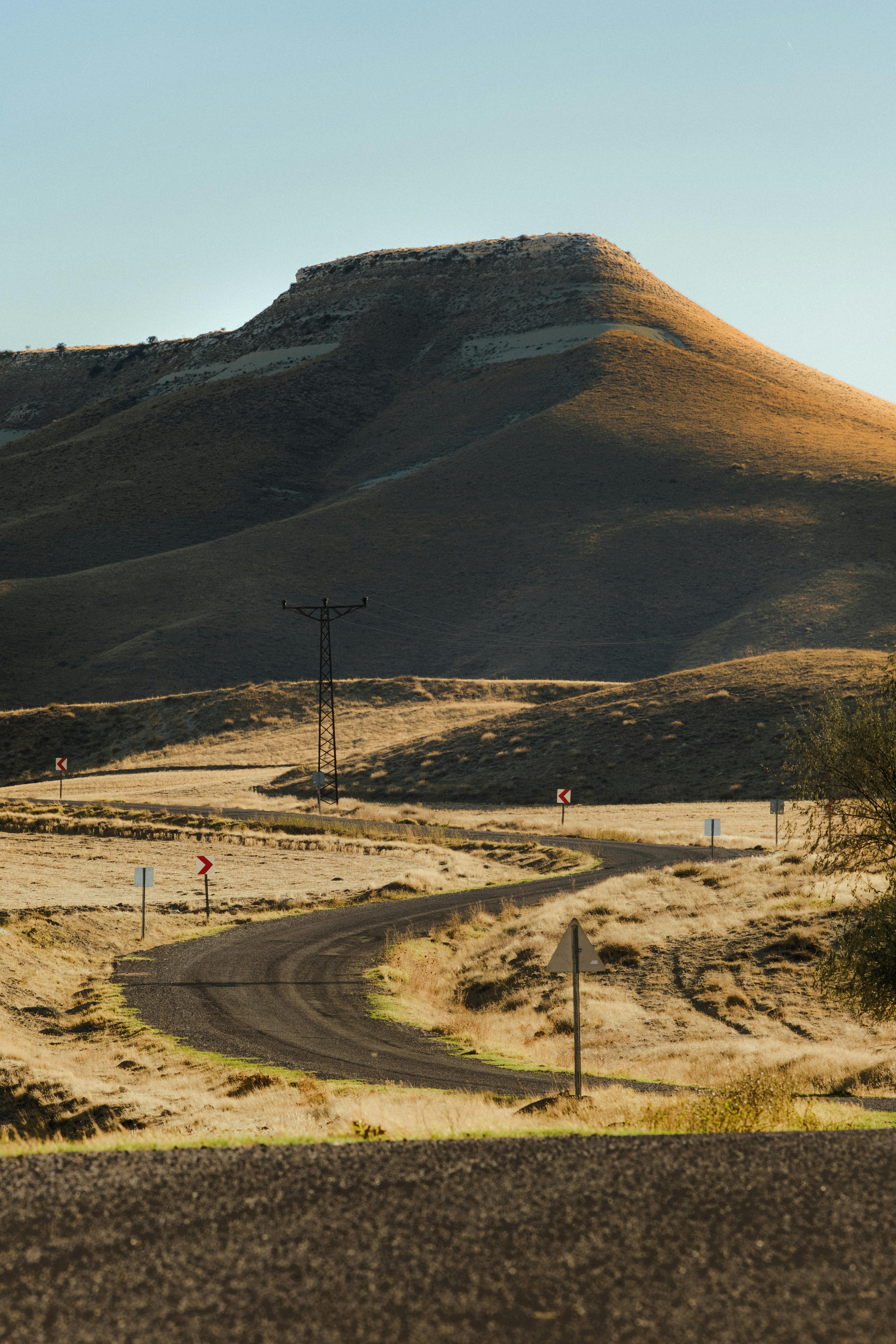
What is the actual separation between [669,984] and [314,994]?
8.26 metres

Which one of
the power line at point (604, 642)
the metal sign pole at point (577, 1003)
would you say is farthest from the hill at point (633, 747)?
the metal sign pole at point (577, 1003)

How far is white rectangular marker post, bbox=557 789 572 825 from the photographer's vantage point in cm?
5025

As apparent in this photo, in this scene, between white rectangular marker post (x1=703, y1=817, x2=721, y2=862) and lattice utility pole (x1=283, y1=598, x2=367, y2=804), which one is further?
lattice utility pole (x1=283, y1=598, x2=367, y2=804)

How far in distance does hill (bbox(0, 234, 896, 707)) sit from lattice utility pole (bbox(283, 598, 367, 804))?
1532 cm

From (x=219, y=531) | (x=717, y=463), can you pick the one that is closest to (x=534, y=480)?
(x=717, y=463)

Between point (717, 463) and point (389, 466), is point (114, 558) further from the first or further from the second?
point (717, 463)

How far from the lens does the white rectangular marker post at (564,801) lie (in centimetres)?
5025

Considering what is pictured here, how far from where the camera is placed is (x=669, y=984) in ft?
83.8

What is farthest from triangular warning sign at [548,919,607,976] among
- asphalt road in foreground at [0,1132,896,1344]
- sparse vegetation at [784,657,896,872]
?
sparse vegetation at [784,657,896,872]

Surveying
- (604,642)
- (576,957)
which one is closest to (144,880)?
(576,957)

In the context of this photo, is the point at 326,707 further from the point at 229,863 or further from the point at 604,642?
the point at 229,863

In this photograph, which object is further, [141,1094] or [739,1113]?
[141,1094]

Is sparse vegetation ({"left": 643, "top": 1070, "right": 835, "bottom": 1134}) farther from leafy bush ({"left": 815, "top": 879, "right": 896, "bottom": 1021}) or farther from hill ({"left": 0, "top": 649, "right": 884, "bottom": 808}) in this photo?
hill ({"left": 0, "top": 649, "right": 884, "bottom": 808})

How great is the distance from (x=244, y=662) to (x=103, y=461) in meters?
67.8
